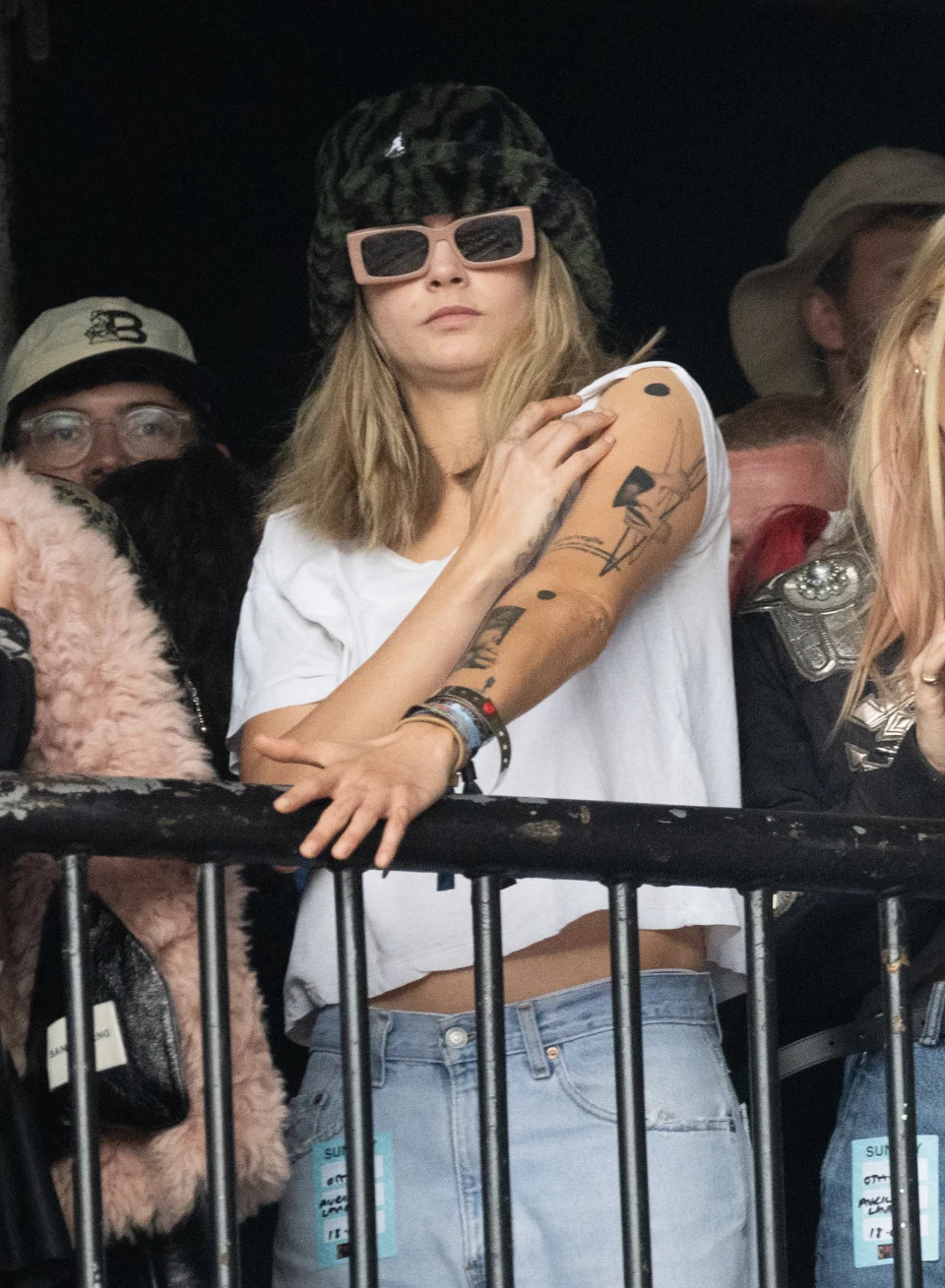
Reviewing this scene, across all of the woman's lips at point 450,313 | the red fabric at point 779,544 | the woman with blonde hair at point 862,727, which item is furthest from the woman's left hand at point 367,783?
the red fabric at point 779,544

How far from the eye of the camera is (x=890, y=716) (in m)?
2.47

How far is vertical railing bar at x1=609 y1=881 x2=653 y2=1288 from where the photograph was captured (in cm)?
187

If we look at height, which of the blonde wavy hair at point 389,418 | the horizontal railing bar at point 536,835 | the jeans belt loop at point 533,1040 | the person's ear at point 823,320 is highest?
the person's ear at point 823,320

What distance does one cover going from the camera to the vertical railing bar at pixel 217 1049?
180cm

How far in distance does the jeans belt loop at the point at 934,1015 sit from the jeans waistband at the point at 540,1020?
261 millimetres

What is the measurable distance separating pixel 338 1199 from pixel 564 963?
0.38 metres

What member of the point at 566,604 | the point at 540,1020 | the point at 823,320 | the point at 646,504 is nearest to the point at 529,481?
the point at 646,504

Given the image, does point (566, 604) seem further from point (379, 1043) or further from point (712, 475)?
point (379, 1043)

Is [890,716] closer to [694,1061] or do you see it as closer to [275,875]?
[694,1061]

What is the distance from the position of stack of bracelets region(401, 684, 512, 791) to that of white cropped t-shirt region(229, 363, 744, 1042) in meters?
0.34

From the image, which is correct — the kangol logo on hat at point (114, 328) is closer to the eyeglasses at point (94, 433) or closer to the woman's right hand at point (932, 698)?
the eyeglasses at point (94, 433)

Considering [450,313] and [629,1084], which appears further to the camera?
[450,313]

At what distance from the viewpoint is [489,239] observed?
2.72m

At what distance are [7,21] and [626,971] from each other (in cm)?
302
